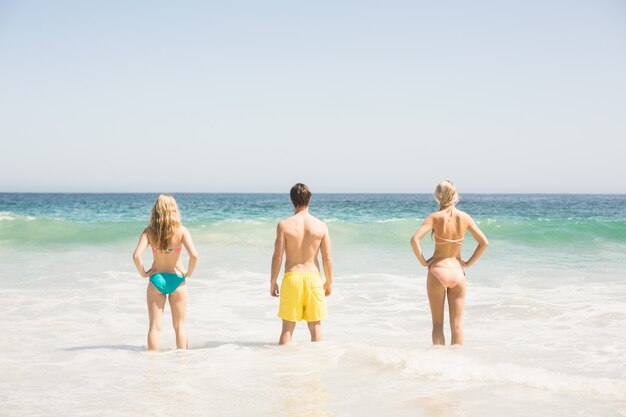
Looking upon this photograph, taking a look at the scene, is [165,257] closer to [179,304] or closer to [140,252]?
[140,252]

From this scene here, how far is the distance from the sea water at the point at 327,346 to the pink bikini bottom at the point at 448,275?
0.65 metres

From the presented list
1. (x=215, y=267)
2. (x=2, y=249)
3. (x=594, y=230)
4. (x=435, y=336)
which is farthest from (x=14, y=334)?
(x=594, y=230)

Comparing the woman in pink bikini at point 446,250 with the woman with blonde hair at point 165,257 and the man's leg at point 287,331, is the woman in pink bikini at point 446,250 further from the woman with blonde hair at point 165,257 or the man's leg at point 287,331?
the woman with blonde hair at point 165,257

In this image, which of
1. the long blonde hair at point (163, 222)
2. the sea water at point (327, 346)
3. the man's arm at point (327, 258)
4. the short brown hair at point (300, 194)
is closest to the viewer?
→ the sea water at point (327, 346)

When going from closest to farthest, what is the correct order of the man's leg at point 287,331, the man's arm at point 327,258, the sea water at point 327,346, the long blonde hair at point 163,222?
the sea water at point 327,346
the long blonde hair at point 163,222
the man's arm at point 327,258
the man's leg at point 287,331

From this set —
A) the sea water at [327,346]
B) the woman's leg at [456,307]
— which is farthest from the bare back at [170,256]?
the woman's leg at [456,307]

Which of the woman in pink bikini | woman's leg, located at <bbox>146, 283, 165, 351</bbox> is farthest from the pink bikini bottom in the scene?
woman's leg, located at <bbox>146, 283, 165, 351</bbox>

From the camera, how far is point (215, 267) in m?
13.9

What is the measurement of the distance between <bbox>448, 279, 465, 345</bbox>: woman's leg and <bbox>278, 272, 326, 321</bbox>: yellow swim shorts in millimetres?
1297

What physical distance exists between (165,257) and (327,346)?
183 cm

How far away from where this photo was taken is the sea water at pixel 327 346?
446 cm

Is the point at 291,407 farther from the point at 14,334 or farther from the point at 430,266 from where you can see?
the point at 14,334

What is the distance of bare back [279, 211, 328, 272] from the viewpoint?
573cm

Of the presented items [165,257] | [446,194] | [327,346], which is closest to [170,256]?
[165,257]
